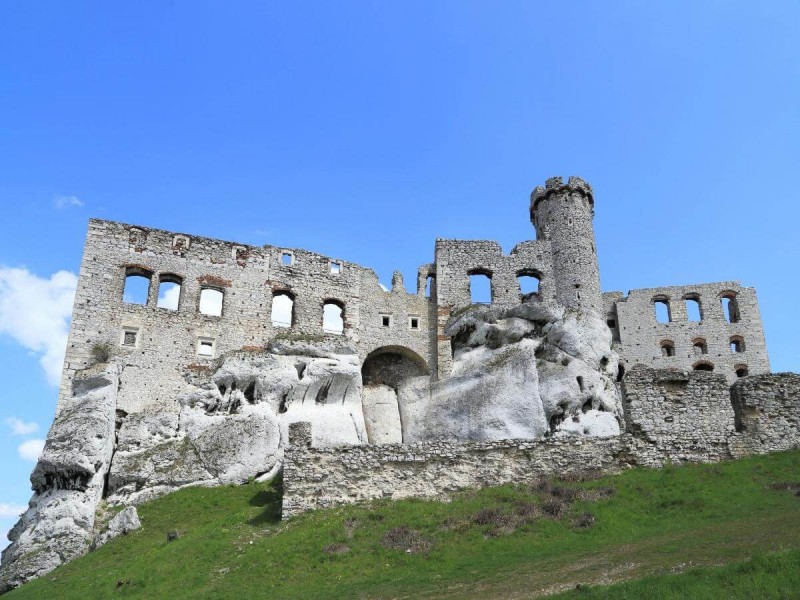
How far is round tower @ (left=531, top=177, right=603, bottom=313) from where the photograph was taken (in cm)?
4853

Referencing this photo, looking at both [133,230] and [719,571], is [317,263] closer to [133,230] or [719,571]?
[133,230]

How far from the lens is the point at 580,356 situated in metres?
39.9

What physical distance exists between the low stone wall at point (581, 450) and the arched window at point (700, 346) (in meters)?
27.4

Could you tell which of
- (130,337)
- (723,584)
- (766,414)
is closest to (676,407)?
(766,414)

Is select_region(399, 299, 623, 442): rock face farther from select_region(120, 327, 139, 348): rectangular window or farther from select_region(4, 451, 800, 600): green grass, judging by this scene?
select_region(120, 327, 139, 348): rectangular window

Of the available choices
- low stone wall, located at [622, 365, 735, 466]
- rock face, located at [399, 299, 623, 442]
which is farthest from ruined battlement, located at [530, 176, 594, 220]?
low stone wall, located at [622, 365, 735, 466]

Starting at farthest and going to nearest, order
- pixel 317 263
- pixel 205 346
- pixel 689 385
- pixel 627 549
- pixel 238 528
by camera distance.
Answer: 1. pixel 317 263
2. pixel 205 346
3. pixel 689 385
4. pixel 238 528
5. pixel 627 549

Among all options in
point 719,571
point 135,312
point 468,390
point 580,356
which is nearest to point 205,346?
point 135,312

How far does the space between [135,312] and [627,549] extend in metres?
28.5

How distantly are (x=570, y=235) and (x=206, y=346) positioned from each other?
24.1 m

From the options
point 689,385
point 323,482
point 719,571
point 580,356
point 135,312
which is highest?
point 135,312

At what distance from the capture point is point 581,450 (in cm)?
2827

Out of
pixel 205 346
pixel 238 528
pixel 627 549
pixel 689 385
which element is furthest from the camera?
pixel 205 346

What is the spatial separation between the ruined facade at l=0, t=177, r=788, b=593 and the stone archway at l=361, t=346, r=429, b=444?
0.12 metres
